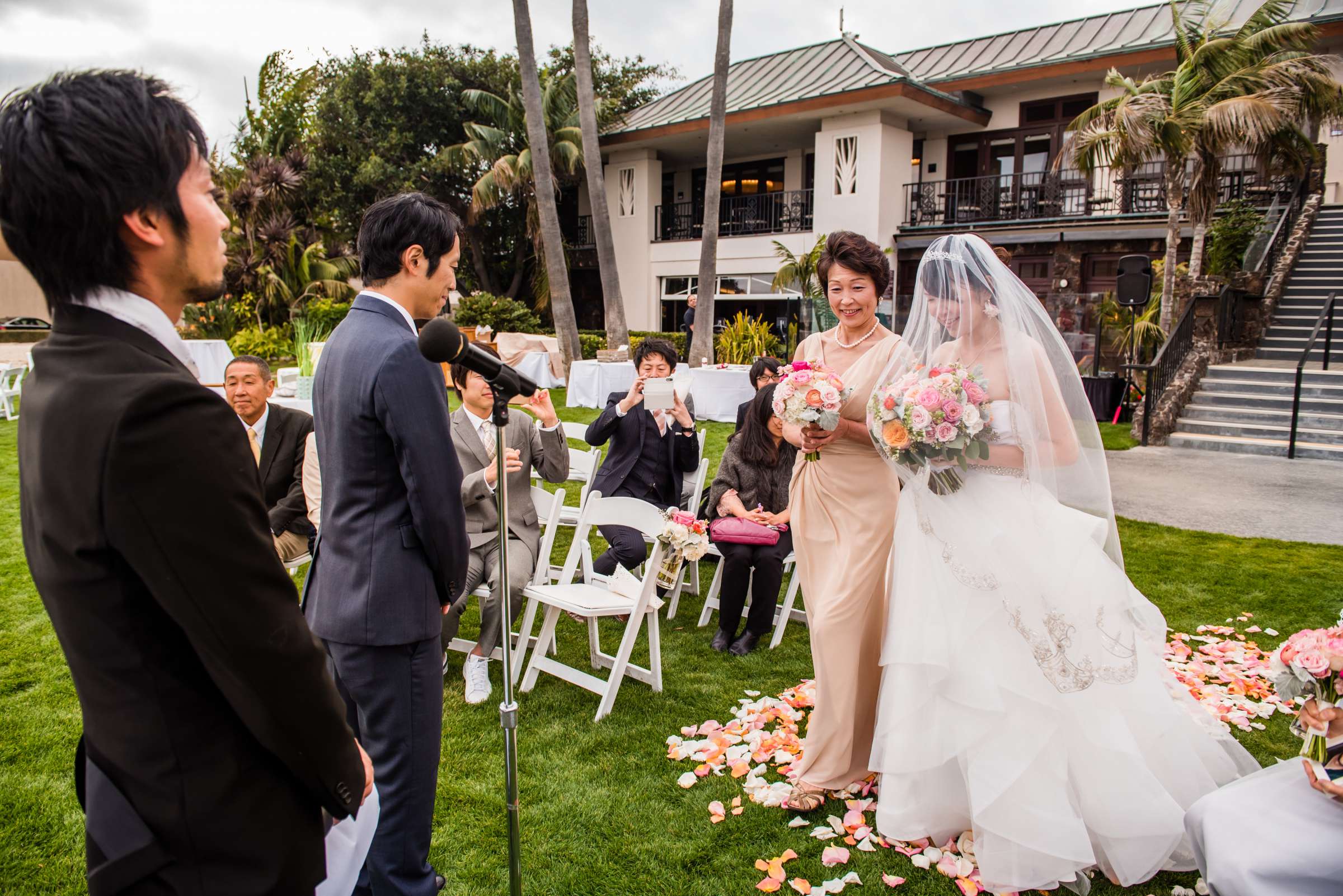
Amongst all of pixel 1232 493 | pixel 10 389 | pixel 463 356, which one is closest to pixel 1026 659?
pixel 463 356

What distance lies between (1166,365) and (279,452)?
40.6 feet

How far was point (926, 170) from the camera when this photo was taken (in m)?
21.0

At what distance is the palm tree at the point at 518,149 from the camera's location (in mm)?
22203

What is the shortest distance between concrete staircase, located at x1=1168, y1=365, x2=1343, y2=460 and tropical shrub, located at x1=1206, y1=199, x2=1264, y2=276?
9.40 ft

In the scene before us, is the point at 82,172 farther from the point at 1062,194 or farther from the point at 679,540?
the point at 1062,194

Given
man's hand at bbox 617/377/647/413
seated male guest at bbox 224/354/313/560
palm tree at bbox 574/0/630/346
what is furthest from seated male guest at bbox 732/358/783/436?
palm tree at bbox 574/0/630/346

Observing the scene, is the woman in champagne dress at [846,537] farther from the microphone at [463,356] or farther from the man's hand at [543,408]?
the microphone at [463,356]

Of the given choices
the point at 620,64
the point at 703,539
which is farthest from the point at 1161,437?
the point at 620,64

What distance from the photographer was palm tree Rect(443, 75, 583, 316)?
874 inches

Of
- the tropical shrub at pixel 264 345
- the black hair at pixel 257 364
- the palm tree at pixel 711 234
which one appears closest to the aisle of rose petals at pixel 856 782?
the black hair at pixel 257 364

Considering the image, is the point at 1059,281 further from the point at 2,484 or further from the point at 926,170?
the point at 2,484

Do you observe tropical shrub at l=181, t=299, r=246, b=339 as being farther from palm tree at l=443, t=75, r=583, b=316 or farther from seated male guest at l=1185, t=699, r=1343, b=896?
seated male guest at l=1185, t=699, r=1343, b=896

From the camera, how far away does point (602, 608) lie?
14.1 ft

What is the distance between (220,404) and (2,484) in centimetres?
1009
